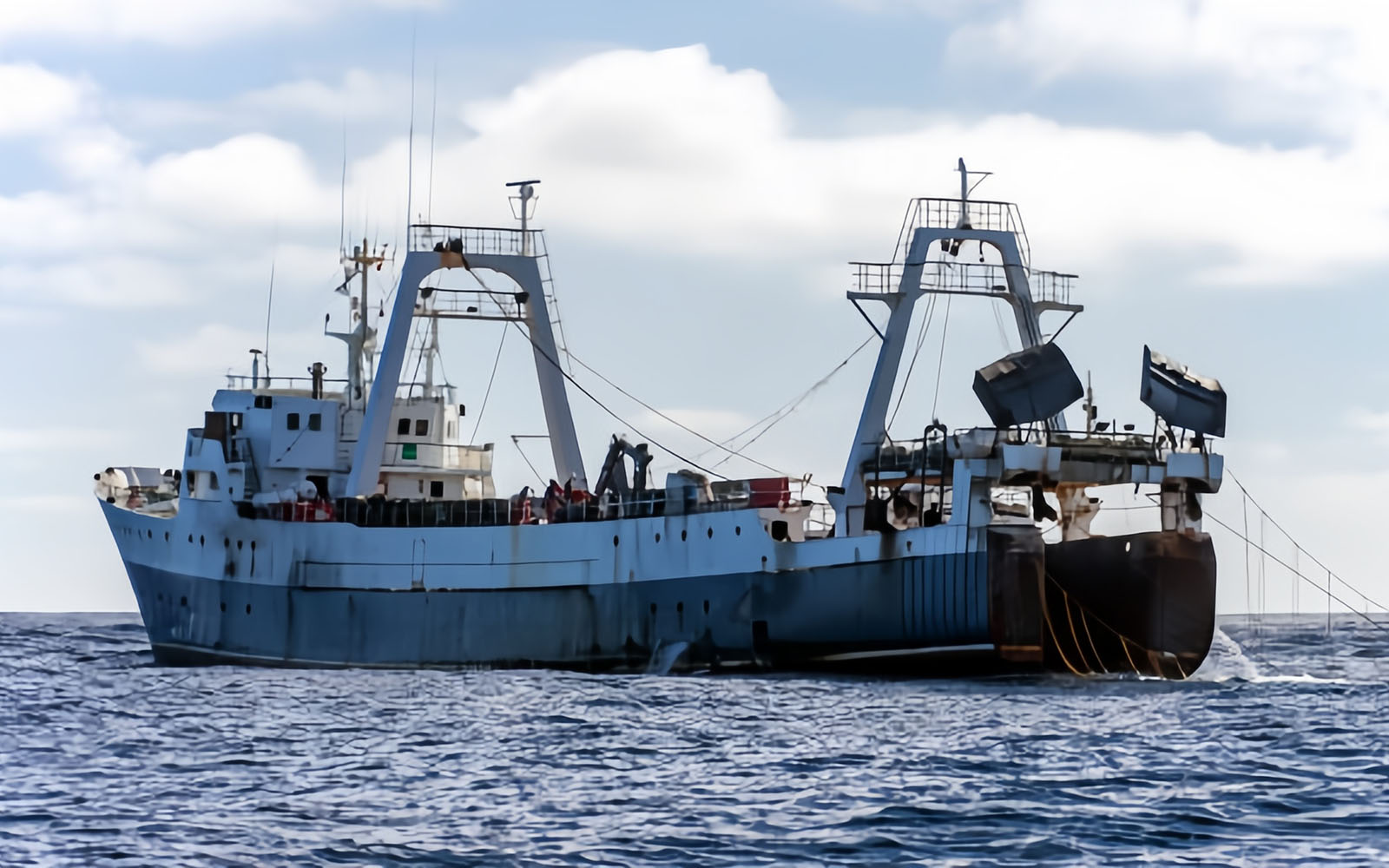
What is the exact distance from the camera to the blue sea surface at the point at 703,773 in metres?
21.2

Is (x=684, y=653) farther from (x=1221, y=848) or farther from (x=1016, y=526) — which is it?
(x=1221, y=848)

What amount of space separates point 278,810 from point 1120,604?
2424 centimetres

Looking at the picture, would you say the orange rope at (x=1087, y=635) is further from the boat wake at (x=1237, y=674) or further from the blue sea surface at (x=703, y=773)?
the blue sea surface at (x=703, y=773)

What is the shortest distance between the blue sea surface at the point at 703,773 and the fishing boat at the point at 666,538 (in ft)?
5.62

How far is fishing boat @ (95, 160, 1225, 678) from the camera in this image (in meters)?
41.5

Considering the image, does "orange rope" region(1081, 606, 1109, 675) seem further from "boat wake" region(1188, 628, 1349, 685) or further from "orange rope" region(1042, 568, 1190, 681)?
"boat wake" region(1188, 628, 1349, 685)

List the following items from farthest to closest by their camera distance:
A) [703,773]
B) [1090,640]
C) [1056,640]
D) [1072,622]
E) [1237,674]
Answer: [1237,674] → [1090,640] → [1072,622] → [1056,640] → [703,773]

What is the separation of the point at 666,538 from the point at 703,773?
19.0 meters

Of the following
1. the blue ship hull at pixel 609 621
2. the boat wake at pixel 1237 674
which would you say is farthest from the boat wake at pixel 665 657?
the boat wake at pixel 1237 674

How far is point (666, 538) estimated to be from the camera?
1796 inches

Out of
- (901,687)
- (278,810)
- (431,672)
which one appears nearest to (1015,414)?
(901,687)

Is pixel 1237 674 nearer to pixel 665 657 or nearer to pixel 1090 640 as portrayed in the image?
pixel 1090 640

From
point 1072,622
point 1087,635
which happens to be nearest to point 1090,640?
point 1087,635

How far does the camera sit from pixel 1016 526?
40438 mm
